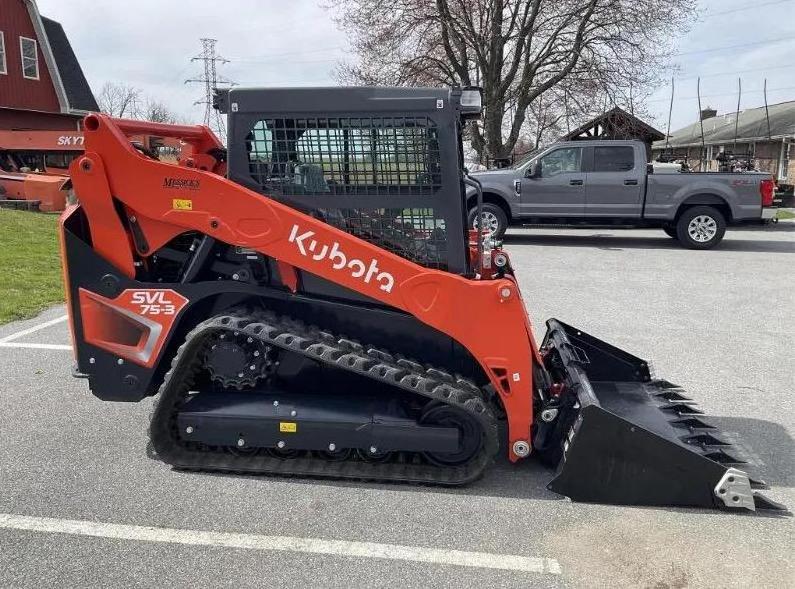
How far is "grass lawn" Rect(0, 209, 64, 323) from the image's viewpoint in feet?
24.7

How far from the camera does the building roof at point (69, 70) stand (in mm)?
28422

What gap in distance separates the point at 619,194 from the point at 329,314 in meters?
10.7

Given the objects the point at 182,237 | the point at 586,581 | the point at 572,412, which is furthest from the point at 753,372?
the point at 182,237

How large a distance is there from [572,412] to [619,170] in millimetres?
10673

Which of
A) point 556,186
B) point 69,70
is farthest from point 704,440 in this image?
point 69,70

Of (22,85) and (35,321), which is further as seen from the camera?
(22,85)

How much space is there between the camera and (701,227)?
12.7 metres

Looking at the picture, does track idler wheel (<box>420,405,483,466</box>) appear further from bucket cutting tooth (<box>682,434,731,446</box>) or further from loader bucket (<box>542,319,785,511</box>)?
bucket cutting tooth (<box>682,434,731,446</box>)

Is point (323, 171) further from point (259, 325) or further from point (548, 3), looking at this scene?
point (548, 3)

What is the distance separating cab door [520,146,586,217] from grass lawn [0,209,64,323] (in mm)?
8787

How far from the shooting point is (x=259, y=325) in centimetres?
338

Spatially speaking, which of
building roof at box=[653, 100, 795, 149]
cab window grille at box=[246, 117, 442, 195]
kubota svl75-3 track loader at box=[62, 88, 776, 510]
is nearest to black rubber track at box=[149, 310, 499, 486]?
kubota svl75-3 track loader at box=[62, 88, 776, 510]

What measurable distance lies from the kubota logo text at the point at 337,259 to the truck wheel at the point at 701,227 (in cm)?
1106

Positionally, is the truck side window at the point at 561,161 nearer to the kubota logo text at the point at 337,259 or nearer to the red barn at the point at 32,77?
the kubota logo text at the point at 337,259
